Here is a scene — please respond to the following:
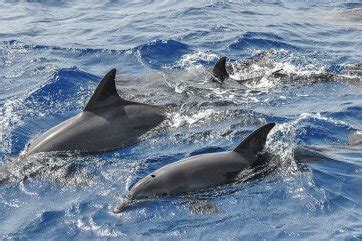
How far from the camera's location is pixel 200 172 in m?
10.0

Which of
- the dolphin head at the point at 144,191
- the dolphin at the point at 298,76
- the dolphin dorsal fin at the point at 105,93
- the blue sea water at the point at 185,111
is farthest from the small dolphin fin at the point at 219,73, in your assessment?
the dolphin head at the point at 144,191

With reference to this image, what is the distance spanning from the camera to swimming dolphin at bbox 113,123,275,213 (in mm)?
9766

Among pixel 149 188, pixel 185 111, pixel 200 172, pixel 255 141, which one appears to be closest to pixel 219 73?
pixel 185 111

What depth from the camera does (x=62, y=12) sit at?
26672 millimetres

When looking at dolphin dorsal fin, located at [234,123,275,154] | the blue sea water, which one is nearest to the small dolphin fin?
the blue sea water

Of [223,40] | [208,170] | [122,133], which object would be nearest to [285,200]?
[208,170]

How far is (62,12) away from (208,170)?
18219mm

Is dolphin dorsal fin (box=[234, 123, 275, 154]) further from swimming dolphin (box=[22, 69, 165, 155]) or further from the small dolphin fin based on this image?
the small dolphin fin

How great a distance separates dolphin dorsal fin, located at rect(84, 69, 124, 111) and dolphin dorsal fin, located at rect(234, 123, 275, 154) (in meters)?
3.03

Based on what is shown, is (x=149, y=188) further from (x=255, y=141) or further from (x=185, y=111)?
(x=185, y=111)

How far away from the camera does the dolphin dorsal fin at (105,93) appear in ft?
39.6

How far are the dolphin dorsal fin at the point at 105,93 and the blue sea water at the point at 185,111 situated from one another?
1036mm

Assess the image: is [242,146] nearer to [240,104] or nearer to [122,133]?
[122,133]

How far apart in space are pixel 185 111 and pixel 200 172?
154 inches
